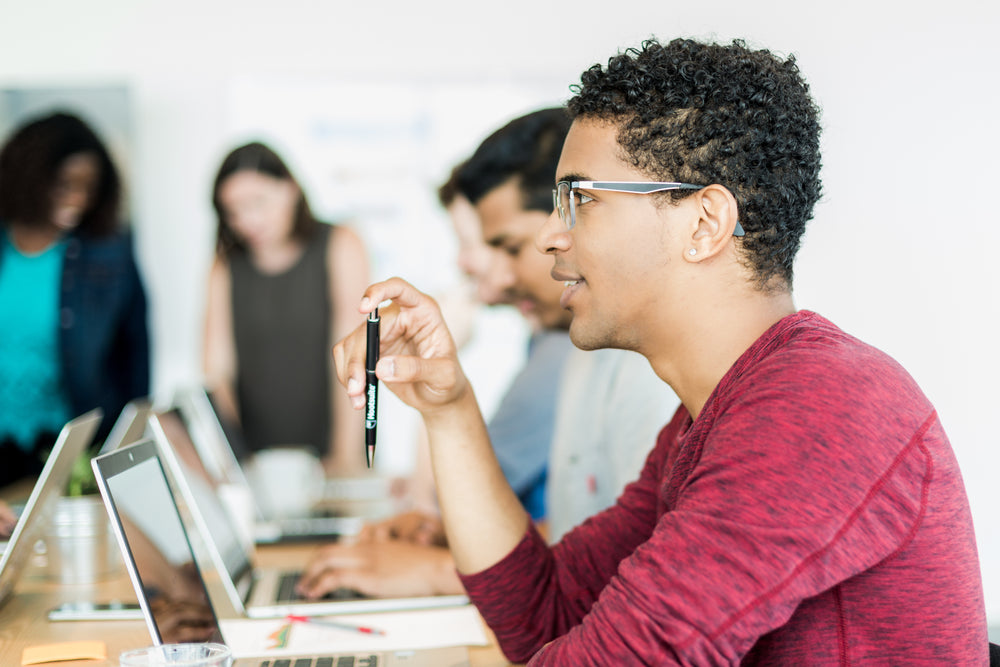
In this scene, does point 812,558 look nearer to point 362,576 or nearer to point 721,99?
point 721,99

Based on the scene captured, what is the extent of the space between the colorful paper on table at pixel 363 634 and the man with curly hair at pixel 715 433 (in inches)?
4.2

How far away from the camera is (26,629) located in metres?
1.34

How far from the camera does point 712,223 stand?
41.8 inches

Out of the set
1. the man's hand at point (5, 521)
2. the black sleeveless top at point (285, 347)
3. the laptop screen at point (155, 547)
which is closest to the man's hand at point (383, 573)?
the laptop screen at point (155, 547)

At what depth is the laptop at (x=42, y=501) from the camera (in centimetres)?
126

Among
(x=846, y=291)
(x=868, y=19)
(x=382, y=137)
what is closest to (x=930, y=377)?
(x=846, y=291)

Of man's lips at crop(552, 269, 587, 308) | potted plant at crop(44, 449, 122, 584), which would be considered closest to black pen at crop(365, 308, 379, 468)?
man's lips at crop(552, 269, 587, 308)

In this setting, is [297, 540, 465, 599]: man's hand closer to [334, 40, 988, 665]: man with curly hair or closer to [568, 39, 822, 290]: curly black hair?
[334, 40, 988, 665]: man with curly hair

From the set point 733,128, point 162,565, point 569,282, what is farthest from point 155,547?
point 733,128

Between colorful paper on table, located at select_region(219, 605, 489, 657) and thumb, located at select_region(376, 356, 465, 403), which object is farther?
colorful paper on table, located at select_region(219, 605, 489, 657)

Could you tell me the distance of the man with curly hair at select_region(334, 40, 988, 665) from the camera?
82 centimetres

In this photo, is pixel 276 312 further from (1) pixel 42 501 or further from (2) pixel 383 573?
(1) pixel 42 501

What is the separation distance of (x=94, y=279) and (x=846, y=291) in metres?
3.00

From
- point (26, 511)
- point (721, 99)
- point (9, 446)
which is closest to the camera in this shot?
point (721, 99)
